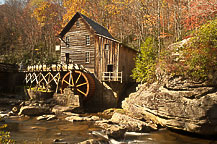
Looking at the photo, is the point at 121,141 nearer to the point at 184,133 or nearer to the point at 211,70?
the point at 184,133

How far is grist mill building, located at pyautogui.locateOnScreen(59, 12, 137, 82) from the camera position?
1622 centimetres

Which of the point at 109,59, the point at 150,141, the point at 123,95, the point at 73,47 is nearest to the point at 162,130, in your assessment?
the point at 150,141

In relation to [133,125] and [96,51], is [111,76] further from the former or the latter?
[133,125]

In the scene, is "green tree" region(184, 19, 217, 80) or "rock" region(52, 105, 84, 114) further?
"rock" region(52, 105, 84, 114)

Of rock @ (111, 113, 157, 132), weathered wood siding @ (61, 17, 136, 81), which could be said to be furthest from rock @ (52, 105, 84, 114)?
rock @ (111, 113, 157, 132)

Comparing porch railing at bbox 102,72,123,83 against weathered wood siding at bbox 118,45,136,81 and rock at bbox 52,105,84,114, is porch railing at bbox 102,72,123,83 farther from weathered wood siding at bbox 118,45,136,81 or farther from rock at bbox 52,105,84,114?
rock at bbox 52,105,84,114

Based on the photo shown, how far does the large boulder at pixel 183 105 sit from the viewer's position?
24.7 feet

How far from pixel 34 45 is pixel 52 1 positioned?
12345 millimetres

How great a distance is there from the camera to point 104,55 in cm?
1673

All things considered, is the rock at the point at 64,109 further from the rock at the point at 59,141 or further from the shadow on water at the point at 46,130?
the rock at the point at 59,141

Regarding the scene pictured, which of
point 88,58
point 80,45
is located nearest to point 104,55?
point 88,58

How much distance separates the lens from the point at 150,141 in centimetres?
773

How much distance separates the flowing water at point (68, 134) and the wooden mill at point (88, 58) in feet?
17.9

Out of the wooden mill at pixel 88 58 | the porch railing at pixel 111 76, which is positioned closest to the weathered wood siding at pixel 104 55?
the wooden mill at pixel 88 58
